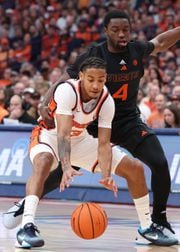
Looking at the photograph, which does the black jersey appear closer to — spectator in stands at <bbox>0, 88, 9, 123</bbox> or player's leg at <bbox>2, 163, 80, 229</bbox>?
player's leg at <bbox>2, 163, 80, 229</bbox>

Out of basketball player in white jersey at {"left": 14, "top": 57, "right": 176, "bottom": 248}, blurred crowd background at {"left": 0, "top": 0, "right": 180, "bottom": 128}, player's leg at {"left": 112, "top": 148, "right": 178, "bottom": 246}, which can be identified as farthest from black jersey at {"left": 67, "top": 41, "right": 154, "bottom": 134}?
blurred crowd background at {"left": 0, "top": 0, "right": 180, "bottom": 128}

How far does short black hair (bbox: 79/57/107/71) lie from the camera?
852 centimetres

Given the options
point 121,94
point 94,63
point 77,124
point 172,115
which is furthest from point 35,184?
point 172,115

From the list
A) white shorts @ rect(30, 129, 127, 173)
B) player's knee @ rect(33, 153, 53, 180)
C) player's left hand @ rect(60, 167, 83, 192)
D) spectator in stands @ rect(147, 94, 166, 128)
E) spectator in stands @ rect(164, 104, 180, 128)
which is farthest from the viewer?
spectator in stands @ rect(147, 94, 166, 128)

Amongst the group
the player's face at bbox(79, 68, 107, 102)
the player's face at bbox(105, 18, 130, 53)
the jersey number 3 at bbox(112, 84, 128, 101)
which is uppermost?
the player's face at bbox(105, 18, 130, 53)

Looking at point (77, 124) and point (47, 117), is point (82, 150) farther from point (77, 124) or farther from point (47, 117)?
point (47, 117)

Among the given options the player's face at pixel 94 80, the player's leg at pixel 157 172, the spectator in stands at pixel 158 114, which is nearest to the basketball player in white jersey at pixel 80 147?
the player's face at pixel 94 80

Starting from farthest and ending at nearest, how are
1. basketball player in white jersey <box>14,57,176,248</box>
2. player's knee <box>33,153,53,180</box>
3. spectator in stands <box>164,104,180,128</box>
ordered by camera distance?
1. spectator in stands <box>164,104,180,128</box>
2. player's knee <box>33,153,53,180</box>
3. basketball player in white jersey <box>14,57,176,248</box>

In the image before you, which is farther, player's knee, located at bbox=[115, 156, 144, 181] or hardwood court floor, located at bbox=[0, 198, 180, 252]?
player's knee, located at bbox=[115, 156, 144, 181]

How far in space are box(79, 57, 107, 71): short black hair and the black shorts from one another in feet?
3.22

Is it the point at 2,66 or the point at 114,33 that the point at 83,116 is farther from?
the point at 2,66

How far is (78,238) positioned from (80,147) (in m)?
1.02

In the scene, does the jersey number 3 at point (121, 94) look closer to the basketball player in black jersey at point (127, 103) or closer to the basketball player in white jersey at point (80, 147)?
the basketball player in black jersey at point (127, 103)

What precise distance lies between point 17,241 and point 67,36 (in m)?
17.0
